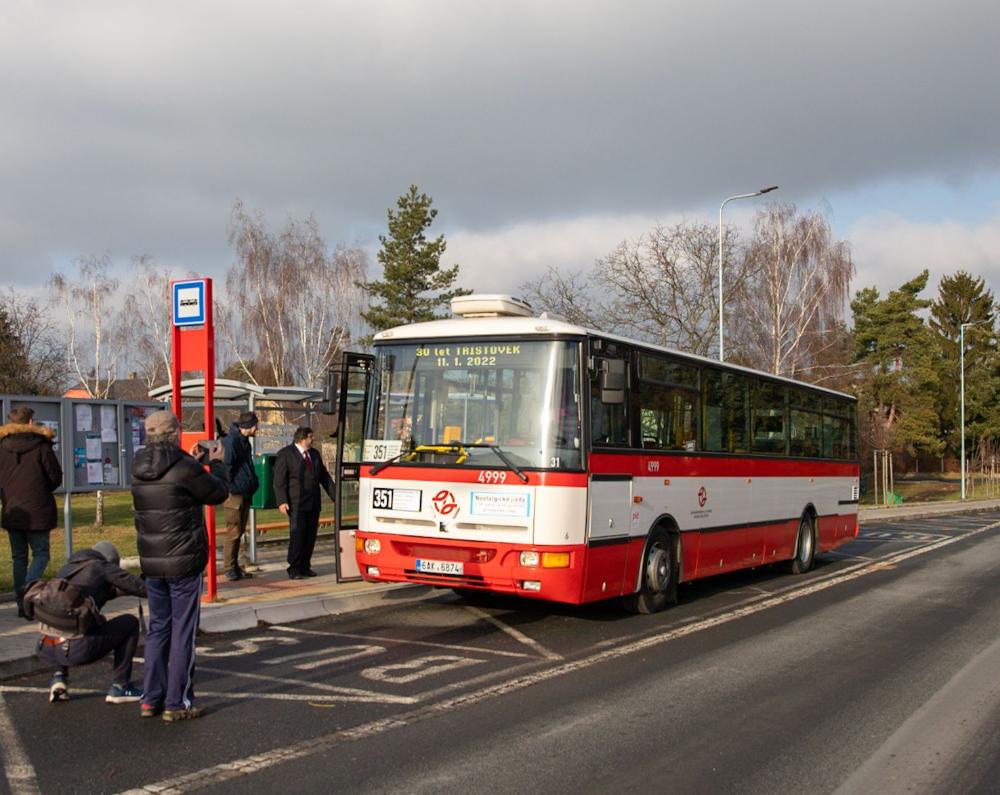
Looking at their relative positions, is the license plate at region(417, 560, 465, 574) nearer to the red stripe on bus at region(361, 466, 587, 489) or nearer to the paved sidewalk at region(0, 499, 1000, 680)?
the red stripe on bus at region(361, 466, 587, 489)

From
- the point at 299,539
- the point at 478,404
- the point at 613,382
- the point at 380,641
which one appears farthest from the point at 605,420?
the point at 299,539

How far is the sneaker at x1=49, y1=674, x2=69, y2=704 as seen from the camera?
679 centimetres

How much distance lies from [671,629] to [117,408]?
7.07 m

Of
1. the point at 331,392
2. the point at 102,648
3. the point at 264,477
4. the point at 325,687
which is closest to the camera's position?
the point at 102,648

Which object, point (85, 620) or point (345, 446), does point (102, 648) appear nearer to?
point (85, 620)

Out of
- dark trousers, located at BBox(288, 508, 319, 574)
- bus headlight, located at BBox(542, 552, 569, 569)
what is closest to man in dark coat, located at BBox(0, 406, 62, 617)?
dark trousers, located at BBox(288, 508, 319, 574)

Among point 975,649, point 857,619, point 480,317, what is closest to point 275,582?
point 480,317

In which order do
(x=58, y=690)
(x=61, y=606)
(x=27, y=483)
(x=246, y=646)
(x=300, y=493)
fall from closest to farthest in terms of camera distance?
(x=61, y=606) → (x=58, y=690) → (x=246, y=646) → (x=27, y=483) → (x=300, y=493)

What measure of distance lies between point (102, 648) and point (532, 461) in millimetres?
4150

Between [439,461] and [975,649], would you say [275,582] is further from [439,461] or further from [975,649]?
[975,649]

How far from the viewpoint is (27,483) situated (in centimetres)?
937

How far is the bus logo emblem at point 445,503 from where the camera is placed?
9.73 m

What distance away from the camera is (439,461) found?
9.89 m

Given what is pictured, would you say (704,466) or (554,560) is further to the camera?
(704,466)
